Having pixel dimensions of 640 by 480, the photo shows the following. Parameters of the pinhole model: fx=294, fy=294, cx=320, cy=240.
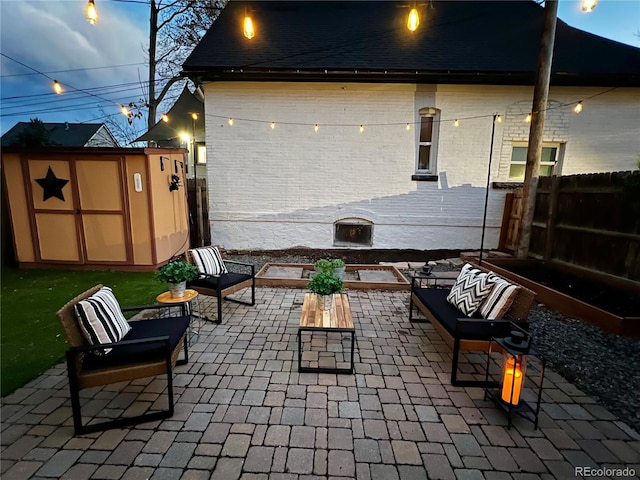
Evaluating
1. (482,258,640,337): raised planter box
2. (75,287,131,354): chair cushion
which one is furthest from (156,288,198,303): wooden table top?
(482,258,640,337): raised planter box

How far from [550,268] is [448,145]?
134 inches

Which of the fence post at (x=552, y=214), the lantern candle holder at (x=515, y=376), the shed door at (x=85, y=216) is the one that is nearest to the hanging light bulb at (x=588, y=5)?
the fence post at (x=552, y=214)

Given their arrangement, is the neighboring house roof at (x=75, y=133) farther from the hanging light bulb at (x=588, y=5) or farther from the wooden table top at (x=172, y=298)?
the hanging light bulb at (x=588, y=5)

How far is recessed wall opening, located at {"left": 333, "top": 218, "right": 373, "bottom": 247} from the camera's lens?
24.3ft

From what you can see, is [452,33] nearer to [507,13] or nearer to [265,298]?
[507,13]

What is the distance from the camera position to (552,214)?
552 cm

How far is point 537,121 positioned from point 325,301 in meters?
5.35

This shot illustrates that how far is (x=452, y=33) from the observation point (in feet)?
25.6

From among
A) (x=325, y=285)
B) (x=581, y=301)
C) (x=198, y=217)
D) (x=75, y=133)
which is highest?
(x=75, y=133)

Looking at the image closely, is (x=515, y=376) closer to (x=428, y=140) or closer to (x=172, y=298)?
(x=172, y=298)

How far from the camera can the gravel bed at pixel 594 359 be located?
2451 millimetres

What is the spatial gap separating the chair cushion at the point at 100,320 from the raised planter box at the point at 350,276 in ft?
9.36

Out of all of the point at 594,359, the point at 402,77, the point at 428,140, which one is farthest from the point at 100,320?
the point at 428,140

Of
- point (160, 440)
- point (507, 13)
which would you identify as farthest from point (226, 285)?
point (507, 13)
